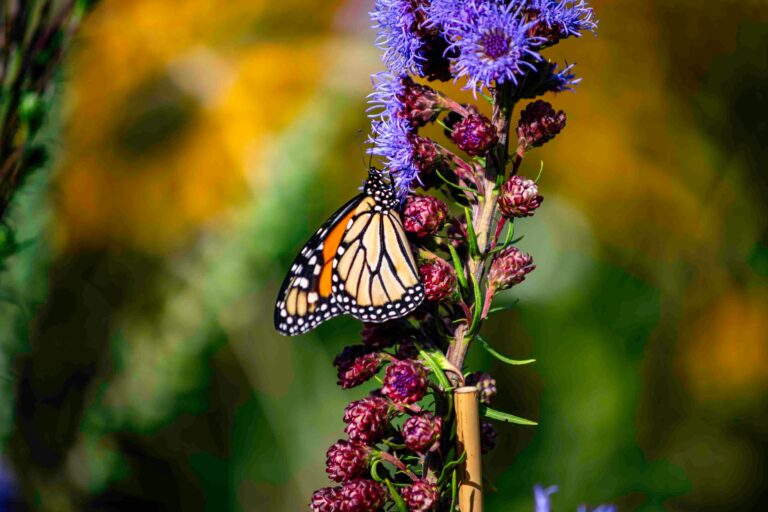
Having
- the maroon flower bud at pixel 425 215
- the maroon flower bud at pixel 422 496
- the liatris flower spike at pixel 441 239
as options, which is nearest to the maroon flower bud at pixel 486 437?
the liatris flower spike at pixel 441 239

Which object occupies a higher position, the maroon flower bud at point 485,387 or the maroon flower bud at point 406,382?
the maroon flower bud at point 406,382

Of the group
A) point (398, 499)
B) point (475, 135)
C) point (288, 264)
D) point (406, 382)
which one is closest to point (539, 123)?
point (475, 135)

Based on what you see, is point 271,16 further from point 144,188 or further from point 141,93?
point 144,188

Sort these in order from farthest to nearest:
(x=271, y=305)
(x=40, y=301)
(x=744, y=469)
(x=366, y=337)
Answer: (x=744, y=469) → (x=271, y=305) → (x=40, y=301) → (x=366, y=337)

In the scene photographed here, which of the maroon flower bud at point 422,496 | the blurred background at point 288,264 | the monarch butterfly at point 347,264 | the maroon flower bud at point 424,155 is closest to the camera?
the maroon flower bud at point 422,496

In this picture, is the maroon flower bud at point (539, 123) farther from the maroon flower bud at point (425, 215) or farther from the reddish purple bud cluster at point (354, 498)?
the reddish purple bud cluster at point (354, 498)

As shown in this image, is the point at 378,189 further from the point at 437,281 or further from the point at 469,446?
the point at 469,446

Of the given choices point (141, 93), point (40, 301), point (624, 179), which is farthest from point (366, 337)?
point (141, 93)
